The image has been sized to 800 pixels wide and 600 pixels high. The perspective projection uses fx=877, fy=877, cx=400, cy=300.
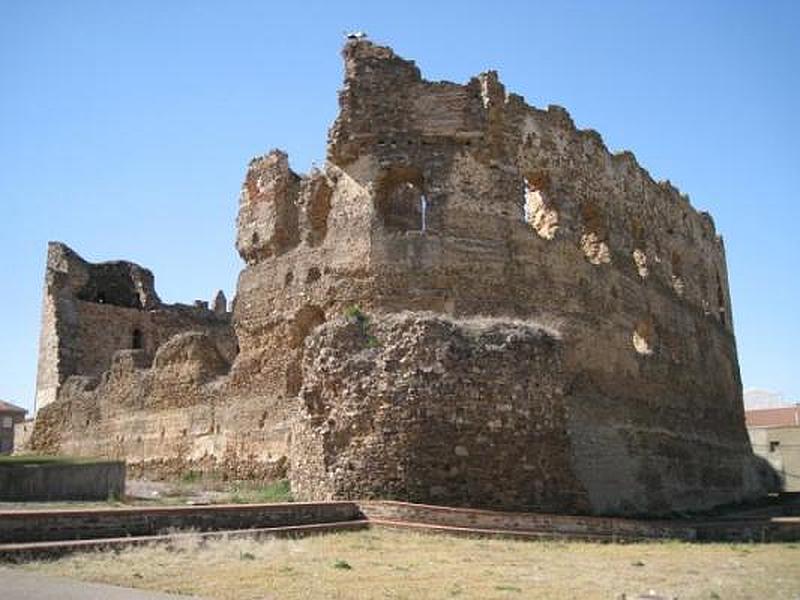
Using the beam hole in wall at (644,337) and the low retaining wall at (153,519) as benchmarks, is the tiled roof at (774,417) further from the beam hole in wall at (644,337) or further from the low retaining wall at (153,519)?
the low retaining wall at (153,519)

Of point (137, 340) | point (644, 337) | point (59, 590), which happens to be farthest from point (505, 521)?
point (137, 340)

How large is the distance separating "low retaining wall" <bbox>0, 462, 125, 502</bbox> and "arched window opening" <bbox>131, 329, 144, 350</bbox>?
588 inches

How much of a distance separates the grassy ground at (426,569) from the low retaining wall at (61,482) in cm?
567

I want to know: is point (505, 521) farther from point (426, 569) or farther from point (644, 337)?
point (644, 337)

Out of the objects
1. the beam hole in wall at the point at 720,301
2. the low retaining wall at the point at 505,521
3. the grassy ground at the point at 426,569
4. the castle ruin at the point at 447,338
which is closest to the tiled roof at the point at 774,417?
the beam hole in wall at the point at 720,301

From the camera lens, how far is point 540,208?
1956cm

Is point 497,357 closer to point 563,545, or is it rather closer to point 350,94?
point 563,545

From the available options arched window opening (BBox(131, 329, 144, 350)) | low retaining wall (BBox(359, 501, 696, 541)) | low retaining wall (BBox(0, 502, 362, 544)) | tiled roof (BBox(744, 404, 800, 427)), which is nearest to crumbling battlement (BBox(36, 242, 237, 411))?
arched window opening (BBox(131, 329, 144, 350))

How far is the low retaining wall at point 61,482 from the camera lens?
14852mm

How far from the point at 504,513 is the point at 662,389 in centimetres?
1021

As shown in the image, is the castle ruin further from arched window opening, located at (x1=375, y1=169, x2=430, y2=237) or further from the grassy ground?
the grassy ground

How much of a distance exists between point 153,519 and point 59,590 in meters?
3.54

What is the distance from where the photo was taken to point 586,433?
57.3 feet

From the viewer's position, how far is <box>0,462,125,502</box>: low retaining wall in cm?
1485
